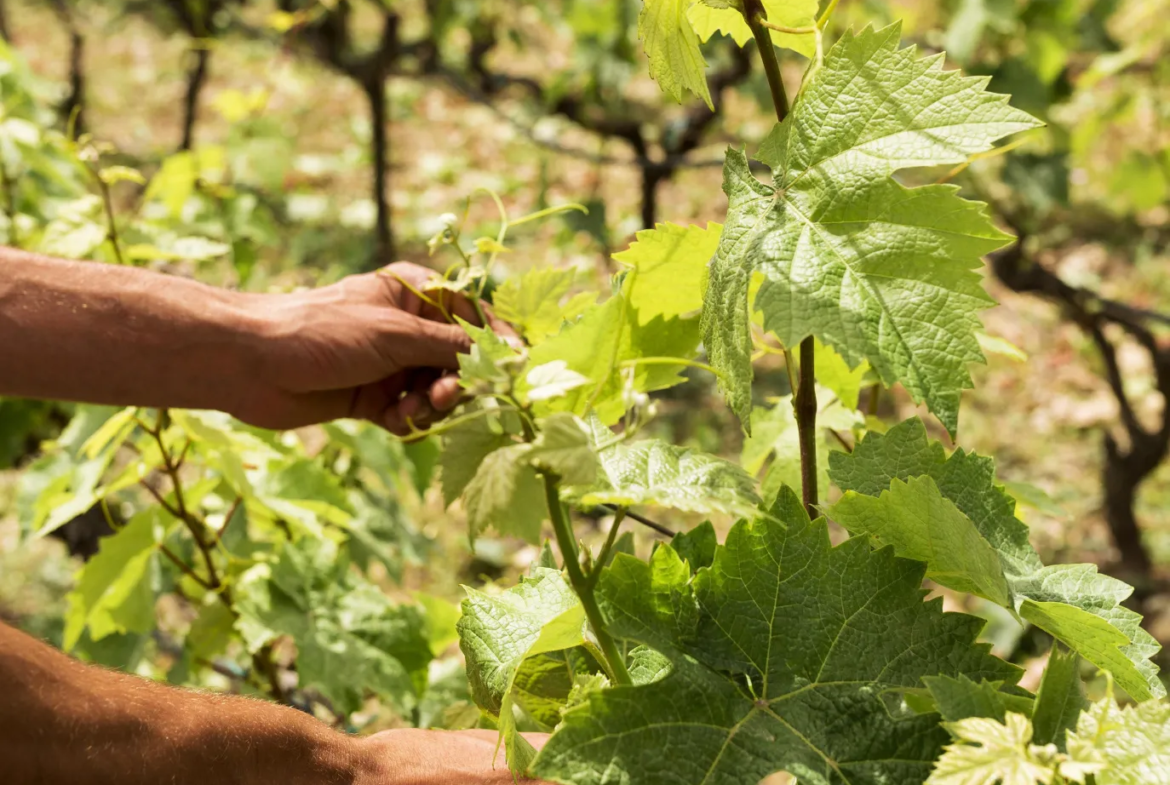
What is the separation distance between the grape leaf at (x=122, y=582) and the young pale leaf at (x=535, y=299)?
1063 millimetres

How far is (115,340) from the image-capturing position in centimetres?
157

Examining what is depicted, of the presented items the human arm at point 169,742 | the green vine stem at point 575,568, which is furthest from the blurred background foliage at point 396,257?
the green vine stem at point 575,568

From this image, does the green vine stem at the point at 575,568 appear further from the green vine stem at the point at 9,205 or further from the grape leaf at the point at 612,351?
the green vine stem at the point at 9,205

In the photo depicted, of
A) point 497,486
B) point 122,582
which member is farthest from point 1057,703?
point 122,582

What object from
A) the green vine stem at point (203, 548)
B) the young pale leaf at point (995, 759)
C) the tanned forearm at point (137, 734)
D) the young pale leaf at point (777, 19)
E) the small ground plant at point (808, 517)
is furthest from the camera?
the green vine stem at point (203, 548)

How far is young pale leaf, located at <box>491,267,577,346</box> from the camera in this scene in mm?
1029

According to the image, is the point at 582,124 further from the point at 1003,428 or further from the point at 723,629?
the point at 723,629

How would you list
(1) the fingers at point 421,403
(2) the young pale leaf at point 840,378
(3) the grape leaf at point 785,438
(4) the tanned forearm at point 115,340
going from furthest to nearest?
(4) the tanned forearm at point 115,340 → (1) the fingers at point 421,403 → (3) the grape leaf at point 785,438 → (2) the young pale leaf at point 840,378

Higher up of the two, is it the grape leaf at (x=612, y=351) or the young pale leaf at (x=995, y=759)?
the grape leaf at (x=612, y=351)

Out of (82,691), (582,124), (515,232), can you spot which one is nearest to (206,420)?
(82,691)

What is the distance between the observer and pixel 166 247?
222cm

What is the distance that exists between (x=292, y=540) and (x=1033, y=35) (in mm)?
2899

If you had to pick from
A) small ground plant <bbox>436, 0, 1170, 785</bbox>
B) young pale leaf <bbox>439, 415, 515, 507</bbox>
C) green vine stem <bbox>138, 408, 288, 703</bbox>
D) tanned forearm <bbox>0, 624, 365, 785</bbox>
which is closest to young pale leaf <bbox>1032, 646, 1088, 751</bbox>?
small ground plant <bbox>436, 0, 1170, 785</bbox>

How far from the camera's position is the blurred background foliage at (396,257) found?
1.80 metres
